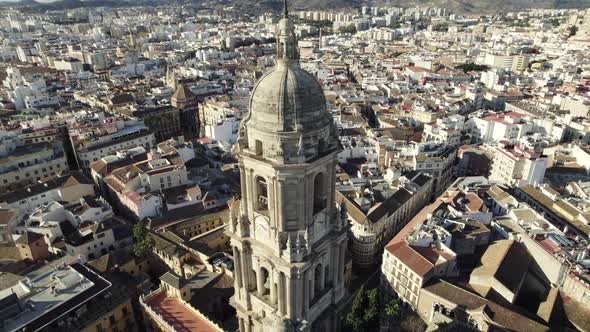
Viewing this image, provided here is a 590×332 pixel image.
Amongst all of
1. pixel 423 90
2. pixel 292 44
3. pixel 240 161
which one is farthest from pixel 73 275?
pixel 423 90

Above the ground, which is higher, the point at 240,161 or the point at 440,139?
the point at 240,161

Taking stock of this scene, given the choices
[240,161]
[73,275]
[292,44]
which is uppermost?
[292,44]

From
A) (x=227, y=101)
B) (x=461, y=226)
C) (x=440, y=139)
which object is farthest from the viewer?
(x=227, y=101)

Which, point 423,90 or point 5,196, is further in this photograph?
point 423,90

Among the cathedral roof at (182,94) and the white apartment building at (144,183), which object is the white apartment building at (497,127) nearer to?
the white apartment building at (144,183)

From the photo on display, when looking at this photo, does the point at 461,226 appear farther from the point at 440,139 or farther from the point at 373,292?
the point at 440,139

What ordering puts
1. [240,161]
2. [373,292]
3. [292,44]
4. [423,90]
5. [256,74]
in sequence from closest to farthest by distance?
1. [292,44]
2. [240,161]
3. [373,292]
4. [423,90]
5. [256,74]
